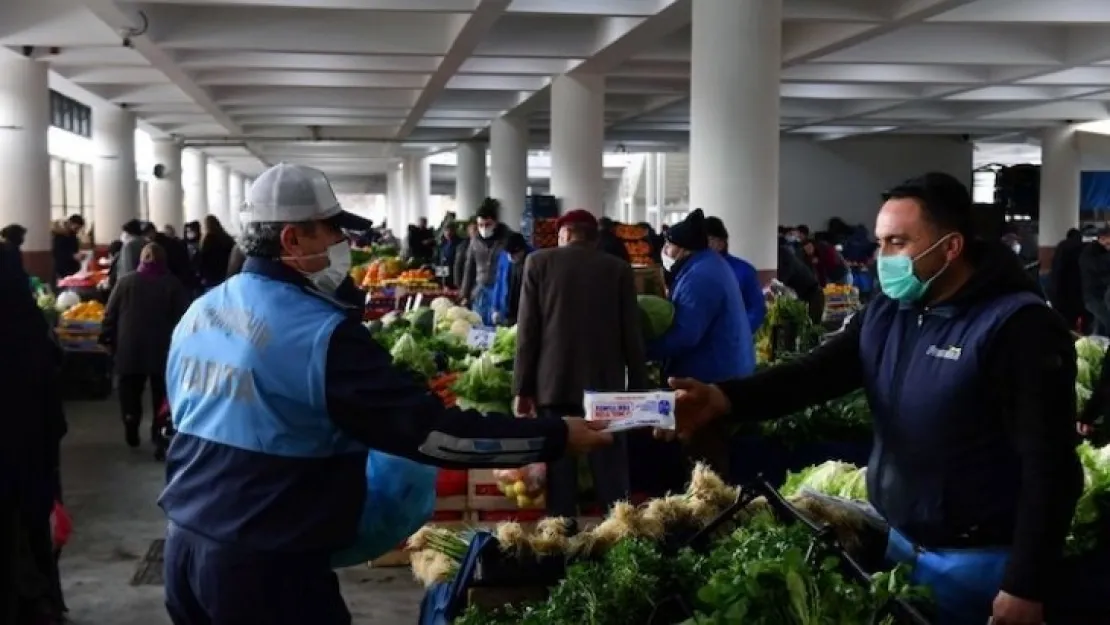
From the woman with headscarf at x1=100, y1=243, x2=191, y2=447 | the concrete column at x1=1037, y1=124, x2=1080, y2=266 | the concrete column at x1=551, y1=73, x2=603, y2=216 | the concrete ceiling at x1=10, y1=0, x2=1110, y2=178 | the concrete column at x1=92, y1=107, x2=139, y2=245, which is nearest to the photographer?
the woman with headscarf at x1=100, y1=243, x2=191, y2=447

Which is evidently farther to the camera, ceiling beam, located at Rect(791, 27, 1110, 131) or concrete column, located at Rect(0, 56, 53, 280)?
concrete column, located at Rect(0, 56, 53, 280)

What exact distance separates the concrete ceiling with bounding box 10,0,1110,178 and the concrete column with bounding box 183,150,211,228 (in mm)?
13939

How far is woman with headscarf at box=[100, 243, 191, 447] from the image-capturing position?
32.2 feet

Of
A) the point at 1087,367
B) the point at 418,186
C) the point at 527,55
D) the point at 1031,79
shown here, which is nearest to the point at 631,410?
the point at 1087,367

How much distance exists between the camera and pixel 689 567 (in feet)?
10.6

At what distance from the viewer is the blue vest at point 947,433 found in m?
2.92

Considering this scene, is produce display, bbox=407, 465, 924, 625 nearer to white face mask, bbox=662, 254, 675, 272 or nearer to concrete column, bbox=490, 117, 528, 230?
white face mask, bbox=662, 254, 675, 272

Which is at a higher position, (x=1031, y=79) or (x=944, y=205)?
(x=1031, y=79)

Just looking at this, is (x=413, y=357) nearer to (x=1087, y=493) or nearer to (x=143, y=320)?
(x=143, y=320)

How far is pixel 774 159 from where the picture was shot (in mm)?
11266

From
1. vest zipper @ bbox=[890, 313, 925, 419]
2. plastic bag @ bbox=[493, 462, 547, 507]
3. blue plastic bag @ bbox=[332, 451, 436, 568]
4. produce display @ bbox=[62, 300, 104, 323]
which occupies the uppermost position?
vest zipper @ bbox=[890, 313, 925, 419]

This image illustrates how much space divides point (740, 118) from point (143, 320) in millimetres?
5160

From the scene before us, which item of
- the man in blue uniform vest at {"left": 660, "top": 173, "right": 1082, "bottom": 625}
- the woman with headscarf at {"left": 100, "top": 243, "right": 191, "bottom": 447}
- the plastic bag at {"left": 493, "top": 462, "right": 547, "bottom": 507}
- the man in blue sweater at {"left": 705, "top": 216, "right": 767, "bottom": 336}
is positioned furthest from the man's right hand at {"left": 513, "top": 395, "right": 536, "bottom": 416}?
the woman with headscarf at {"left": 100, "top": 243, "right": 191, "bottom": 447}

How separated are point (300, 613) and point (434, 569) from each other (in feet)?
2.44
